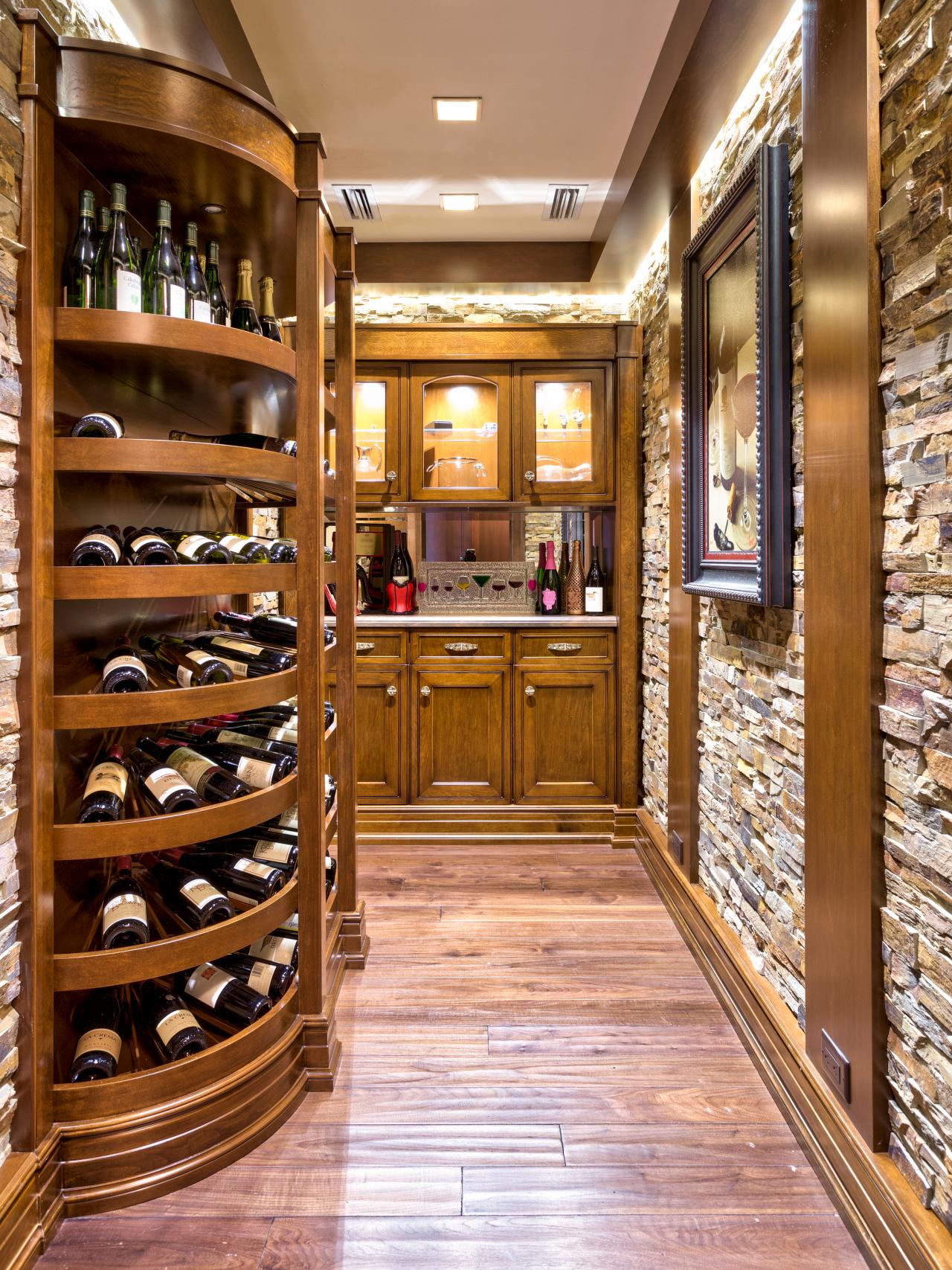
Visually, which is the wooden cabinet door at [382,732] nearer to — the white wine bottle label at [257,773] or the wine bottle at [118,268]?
the white wine bottle label at [257,773]

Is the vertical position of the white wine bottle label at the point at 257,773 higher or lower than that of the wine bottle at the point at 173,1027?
higher

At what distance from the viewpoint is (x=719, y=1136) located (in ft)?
5.78

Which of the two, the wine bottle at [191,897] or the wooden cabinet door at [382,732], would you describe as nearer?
the wine bottle at [191,897]

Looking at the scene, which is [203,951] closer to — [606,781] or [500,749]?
[500,749]

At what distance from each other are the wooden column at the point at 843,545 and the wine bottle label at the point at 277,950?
4.10 feet

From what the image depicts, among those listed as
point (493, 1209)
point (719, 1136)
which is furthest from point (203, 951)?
point (719, 1136)

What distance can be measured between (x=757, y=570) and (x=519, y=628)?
70.5 inches

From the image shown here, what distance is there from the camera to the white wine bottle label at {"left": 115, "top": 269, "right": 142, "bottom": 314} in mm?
1615

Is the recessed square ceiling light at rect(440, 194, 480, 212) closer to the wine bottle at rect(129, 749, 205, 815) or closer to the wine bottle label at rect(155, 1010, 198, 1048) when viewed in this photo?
the wine bottle at rect(129, 749, 205, 815)

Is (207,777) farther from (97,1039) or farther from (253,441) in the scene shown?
(253,441)

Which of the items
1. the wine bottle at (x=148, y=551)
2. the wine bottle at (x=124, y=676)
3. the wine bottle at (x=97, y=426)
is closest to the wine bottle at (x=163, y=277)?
the wine bottle at (x=97, y=426)

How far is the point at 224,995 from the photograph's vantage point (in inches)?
71.3

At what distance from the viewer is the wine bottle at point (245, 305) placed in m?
2.03

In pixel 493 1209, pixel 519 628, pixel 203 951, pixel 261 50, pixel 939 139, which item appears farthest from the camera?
pixel 519 628
